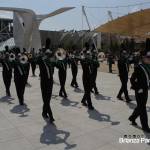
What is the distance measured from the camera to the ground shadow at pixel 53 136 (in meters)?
6.42

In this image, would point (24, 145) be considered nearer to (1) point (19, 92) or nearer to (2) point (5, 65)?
(1) point (19, 92)

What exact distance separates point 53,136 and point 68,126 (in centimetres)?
83

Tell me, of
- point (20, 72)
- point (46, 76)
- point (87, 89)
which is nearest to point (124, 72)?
point (87, 89)

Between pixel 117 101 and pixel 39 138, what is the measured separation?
456cm

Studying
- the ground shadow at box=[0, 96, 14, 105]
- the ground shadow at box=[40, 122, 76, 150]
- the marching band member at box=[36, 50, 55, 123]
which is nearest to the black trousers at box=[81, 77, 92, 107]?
the marching band member at box=[36, 50, 55, 123]

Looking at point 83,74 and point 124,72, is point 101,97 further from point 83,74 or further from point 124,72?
point 83,74

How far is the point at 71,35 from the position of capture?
91875 mm

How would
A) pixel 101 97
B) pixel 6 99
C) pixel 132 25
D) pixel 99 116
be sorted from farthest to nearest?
1. pixel 132 25
2. pixel 101 97
3. pixel 6 99
4. pixel 99 116

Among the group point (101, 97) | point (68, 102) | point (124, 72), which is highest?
point (124, 72)

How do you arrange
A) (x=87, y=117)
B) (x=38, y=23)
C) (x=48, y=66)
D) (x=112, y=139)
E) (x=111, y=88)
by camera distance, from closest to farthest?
(x=112, y=139)
(x=48, y=66)
(x=87, y=117)
(x=111, y=88)
(x=38, y=23)

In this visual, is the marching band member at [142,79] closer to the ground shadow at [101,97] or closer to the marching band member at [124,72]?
the marching band member at [124,72]

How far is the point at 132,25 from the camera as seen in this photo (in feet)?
85.2

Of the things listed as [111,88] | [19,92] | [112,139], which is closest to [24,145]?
[112,139]

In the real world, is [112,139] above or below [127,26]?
below
